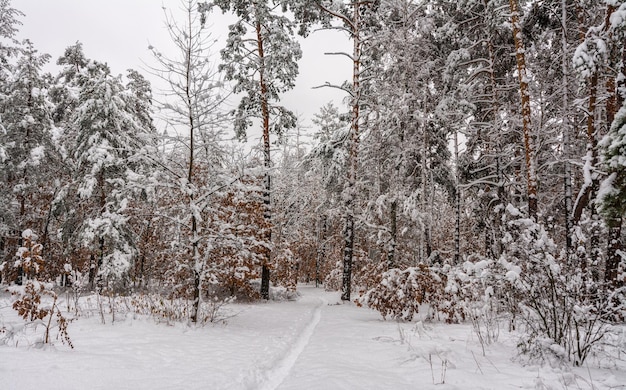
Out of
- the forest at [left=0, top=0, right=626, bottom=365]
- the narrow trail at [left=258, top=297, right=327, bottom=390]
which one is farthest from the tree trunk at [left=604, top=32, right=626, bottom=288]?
the narrow trail at [left=258, top=297, right=327, bottom=390]

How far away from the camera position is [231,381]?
5324 millimetres

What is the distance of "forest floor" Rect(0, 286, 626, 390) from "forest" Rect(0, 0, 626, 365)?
1.09m

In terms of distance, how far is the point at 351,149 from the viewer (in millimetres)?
15984

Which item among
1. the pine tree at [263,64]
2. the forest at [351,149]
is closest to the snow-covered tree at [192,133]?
the forest at [351,149]

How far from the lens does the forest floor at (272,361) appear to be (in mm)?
4816

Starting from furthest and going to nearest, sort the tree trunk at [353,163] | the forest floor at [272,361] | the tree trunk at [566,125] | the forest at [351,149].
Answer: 1. the tree trunk at [353,163]
2. the tree trunk at [566,125]
3. the forest at [351,149]
4. the forest floor at [272,361]

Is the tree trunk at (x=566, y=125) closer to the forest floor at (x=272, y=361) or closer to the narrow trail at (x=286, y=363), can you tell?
the forest floor at (x=272, y=361)

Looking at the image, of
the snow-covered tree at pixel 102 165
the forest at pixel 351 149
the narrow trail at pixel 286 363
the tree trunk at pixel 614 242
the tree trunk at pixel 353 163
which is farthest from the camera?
the snow-covered tree at pixel 102 165

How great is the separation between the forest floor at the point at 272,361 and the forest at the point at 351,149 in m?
1.09

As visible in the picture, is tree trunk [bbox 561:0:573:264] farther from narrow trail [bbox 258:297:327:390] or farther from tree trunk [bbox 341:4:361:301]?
narrow trail [bbox 258:297:327:390]

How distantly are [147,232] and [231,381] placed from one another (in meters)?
19.9

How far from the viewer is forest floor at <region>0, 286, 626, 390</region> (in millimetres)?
4816

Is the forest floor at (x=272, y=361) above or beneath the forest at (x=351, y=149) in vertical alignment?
beneath

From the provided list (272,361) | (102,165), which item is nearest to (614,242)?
(272,361)
